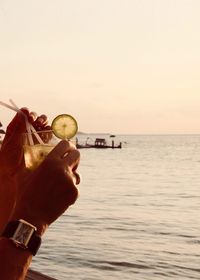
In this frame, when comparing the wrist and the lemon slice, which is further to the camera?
the lemon slice

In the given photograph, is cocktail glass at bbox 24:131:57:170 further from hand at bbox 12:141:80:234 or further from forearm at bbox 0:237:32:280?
forearm at bbox 0:237:32:280

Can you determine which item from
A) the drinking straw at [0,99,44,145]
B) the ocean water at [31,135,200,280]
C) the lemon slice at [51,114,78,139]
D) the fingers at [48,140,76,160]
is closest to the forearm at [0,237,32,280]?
the fingers at [48,140,76,160]

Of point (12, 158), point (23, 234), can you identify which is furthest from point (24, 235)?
point (12, 158)

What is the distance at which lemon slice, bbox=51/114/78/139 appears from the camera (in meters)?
3.33

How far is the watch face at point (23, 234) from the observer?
2.62 meters

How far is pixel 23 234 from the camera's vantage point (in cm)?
262

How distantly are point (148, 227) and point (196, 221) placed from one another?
368 centimetres

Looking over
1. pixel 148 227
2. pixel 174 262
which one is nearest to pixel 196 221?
pixel 148 227

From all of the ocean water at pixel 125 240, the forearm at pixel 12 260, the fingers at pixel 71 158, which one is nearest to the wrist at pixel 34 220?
the forearm at pixel 12 260

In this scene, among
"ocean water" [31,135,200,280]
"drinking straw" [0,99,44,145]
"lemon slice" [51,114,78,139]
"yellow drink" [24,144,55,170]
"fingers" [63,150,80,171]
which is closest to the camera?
"fingers" [63,150,80,171]

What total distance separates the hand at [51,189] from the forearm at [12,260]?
13cm

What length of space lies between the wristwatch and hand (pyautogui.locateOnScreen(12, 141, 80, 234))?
0.13ft

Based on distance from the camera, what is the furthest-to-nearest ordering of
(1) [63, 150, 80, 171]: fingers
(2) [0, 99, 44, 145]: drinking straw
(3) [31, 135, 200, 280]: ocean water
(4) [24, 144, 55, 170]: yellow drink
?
(3) [31, 135, 200, 280]: ocean water
(2) [0, 99, 44, 145]: drinking straw
(4) [24, 144, 55, 170]: yellow drink
(1) [63, 150, 80, 171]: fingers

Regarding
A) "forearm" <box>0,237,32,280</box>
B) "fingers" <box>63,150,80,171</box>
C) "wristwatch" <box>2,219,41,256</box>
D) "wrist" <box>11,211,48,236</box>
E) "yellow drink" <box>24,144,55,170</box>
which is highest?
"yellow drink" <box>24,144,55,170</box>
